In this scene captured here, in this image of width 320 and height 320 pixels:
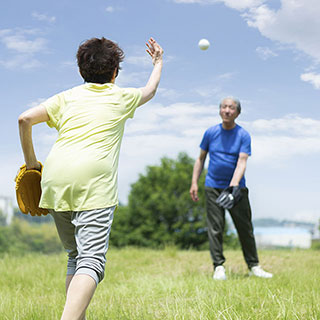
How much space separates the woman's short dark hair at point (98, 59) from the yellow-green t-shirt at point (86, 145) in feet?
0.24

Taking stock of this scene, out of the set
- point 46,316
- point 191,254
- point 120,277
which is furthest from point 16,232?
point 46,316

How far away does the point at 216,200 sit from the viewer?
4605mm

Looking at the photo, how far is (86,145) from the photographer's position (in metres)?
2.21

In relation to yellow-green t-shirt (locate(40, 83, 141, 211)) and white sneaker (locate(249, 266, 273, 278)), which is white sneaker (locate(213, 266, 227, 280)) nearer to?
white sneaker (locate(249, 266, 273, 278))

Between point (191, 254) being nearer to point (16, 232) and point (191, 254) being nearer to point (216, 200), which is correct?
point (216, 200)

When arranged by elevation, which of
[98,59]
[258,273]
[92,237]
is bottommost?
[258,273]

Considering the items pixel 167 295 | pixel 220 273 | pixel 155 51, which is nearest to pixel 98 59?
pixel 155 51

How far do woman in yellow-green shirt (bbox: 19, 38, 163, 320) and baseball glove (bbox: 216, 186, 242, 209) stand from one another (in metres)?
2.21

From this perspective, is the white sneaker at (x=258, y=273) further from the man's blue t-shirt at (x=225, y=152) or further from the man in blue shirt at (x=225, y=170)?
the man's blue t-shirt at (x=225, y=152)

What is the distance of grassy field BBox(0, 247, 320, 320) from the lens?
2643 mm

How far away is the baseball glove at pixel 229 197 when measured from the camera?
440 cm

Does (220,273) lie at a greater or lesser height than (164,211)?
greater

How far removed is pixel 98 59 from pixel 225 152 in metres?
2.49

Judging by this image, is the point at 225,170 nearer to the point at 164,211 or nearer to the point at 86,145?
the point at 86,145
